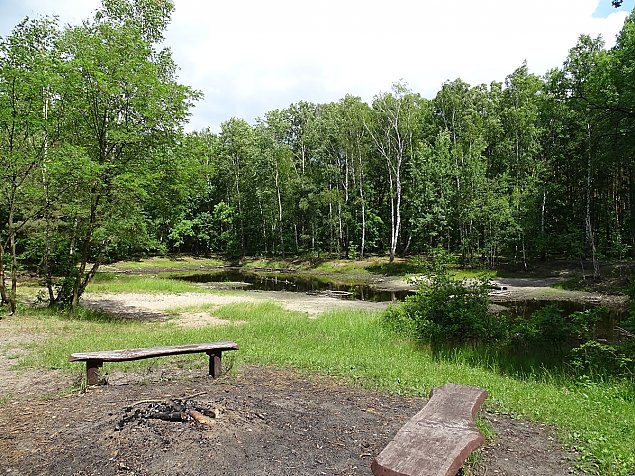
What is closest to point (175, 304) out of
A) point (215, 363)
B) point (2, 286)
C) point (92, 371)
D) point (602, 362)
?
point (2, 286)

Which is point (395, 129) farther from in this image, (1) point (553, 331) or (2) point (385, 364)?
(2) point (385, 364)

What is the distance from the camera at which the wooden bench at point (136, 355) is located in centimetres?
587

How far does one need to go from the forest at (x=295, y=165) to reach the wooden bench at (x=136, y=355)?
735cm

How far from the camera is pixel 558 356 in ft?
30.5


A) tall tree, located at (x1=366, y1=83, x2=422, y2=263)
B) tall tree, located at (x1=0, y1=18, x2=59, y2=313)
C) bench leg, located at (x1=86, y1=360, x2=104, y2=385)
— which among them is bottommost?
bench leg, located at (x1=86, y1=360, x2=104, y2=385)

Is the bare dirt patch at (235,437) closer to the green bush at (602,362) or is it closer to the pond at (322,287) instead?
the green bush at (602,362)

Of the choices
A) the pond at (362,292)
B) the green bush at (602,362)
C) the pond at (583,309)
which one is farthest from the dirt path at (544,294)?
the green bush at (602,362)

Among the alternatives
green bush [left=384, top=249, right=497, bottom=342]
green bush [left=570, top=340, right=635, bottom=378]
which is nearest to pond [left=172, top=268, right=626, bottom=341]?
green bush [left=384, top=249, right=497, bottom=342]

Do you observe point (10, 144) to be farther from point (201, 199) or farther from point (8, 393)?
point (201, 199)

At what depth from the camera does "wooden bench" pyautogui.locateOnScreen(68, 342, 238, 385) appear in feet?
19.3

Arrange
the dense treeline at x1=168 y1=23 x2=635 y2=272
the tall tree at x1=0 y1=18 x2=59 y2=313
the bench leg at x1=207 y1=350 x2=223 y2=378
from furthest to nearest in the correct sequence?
the dense treeline at x1=168 y1=23 x2=635 y2=272
the tall tree at x1=0 y1=18 x2=59 y2=313
the bench leg at x1=207 y1=350 x2=223 y2=378

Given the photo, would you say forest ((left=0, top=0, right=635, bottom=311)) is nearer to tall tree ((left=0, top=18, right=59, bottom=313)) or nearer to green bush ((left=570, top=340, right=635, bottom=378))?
tall tree ((left=0, top=18, right=59, bottom=313))

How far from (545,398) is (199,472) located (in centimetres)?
462

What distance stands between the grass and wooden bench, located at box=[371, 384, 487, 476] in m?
1.25
